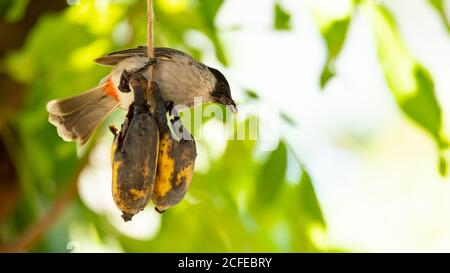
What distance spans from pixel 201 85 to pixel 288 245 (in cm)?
157

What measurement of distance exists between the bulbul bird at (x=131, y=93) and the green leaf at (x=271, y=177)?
0.77 metres

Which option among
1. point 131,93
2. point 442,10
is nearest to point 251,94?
point 442,10

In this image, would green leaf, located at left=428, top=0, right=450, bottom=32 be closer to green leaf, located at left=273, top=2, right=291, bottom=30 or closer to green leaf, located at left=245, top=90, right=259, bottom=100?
green leaf, located at left=273, top=2, right=291, bottom=30

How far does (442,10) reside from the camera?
309cm

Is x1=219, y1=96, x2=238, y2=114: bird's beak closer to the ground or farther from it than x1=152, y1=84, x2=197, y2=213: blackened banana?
farther from it

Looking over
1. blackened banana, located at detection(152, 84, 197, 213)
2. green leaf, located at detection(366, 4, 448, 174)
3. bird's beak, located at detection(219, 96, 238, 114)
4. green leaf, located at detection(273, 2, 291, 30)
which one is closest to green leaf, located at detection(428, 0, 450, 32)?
green leaf, located at detection(366, 4, 448, 174)

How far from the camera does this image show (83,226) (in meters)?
4.55

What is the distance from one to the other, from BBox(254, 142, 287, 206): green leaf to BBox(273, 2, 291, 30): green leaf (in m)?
0.44

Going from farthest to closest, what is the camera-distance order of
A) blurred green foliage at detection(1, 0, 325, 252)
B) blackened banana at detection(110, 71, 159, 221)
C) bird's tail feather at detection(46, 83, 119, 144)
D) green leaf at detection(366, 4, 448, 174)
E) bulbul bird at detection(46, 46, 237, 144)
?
blurred green foliage at detection(1, 0, 325, 252), green leaf at detection(366, 4, 448, 174), bird's tail feather at detection(46, 83, 119, 144), bulbul bird at detection(46, 46, 237, 144), blackened banana at detection(110, 71, 159, 221)

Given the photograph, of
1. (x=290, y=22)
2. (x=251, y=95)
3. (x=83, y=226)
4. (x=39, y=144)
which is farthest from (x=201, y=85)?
(x=83, y=226)

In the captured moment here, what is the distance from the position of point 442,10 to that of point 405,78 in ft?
0.88

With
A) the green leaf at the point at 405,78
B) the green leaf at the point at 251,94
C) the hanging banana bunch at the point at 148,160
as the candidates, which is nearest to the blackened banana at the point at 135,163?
the hanging banana bunch at the point at 148,160

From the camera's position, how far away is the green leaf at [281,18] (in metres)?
3.31

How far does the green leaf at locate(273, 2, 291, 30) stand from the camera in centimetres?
331
